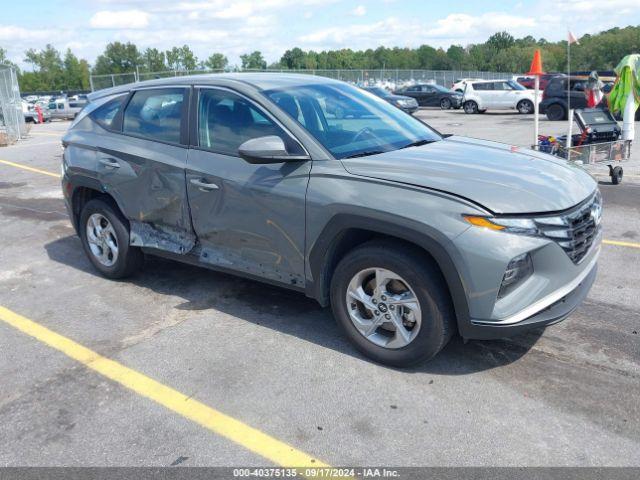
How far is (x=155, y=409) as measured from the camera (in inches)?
131

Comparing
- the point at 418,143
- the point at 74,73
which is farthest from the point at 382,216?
the point at 74,73

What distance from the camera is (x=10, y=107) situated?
20.5 metres

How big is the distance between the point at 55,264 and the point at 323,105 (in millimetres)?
3509

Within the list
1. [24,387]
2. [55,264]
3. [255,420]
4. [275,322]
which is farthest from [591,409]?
[55,264]

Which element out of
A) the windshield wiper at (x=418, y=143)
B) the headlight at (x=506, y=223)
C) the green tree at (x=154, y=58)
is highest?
the green tree at (x=154, y=58)

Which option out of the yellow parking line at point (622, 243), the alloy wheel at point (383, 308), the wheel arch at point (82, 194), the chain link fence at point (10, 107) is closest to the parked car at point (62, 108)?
the chain link fence at point (10, 107)

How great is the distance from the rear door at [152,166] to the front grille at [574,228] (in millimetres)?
2633

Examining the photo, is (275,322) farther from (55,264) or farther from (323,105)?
(55,264)

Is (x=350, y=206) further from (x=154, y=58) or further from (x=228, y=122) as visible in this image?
(x=154, y=58)

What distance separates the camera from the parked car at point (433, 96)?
3108 cm

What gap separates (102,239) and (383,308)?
3.03 metres

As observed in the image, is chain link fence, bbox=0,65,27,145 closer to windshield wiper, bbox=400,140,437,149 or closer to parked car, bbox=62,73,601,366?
parked car, bbox=62,73,601,366

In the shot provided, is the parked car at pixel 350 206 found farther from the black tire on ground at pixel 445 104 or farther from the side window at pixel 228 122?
the black tire on ground at pixel 445 104

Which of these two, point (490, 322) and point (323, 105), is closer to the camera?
point (490, 322)
